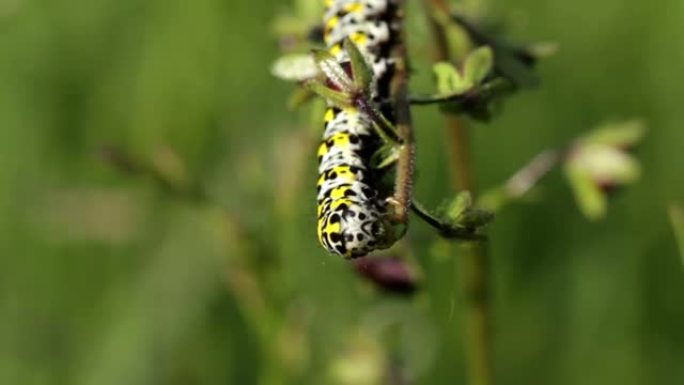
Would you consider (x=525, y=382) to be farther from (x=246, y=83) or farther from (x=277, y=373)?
(x=246, y=83)

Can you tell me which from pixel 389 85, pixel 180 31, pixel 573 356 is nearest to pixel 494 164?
pixel 573 356

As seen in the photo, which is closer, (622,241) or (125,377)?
(125,377)

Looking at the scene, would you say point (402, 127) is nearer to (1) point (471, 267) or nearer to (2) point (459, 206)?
(2) point (459, 206)

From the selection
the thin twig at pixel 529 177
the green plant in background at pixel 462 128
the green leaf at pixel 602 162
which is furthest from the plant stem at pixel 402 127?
the green leaf at pixel 602 162

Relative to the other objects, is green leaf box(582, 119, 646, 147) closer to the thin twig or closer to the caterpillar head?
the thin twig

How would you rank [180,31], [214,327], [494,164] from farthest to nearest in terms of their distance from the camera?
1. [180,31]
2. [494,164]
3. [214,327]

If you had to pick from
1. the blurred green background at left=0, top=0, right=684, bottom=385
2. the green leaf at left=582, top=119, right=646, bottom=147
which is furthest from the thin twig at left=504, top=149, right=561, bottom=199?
the blurred green background at left=0, top=0, right=684, bottom=385

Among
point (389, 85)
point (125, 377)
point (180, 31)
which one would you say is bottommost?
point (125, 377)

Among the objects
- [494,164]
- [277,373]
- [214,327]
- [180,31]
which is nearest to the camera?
[277,373]
